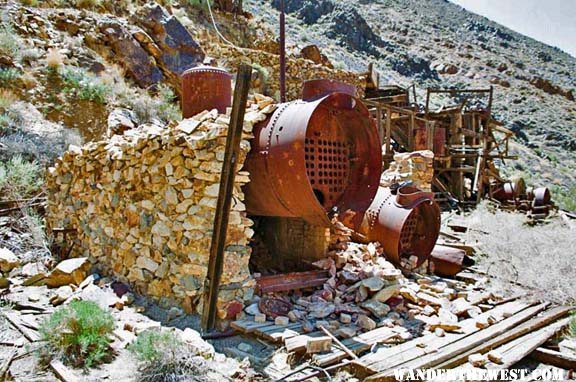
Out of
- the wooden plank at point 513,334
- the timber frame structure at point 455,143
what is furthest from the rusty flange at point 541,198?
the wooden plank at point 513,334

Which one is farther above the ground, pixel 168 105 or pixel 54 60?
pixel 54 60

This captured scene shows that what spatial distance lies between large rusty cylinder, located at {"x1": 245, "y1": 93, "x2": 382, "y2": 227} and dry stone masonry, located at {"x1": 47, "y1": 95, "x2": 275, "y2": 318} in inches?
9.1

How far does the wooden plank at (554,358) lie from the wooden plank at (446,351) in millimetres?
359

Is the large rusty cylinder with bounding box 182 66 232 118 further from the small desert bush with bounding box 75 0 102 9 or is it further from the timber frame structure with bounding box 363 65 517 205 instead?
the small desert bush with bounding box 75 0 102 9

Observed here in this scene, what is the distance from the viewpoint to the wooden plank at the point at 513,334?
3.33 metres

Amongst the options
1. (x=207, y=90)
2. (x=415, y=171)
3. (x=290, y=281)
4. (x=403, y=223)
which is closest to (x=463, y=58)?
(x=415, y=171)

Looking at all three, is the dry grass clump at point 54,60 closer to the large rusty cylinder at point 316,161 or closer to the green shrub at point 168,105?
the green shrub at point 168,105

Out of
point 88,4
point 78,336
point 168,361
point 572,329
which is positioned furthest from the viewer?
point 88,4

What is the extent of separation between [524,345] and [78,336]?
3.86 metres

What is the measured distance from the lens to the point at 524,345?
12.2ft

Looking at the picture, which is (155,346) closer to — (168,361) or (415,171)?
(168,361)

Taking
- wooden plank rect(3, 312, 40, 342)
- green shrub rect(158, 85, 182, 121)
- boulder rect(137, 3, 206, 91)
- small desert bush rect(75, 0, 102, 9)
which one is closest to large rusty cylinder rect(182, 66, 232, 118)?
wooden plank rect(3, 312, 40, 342)

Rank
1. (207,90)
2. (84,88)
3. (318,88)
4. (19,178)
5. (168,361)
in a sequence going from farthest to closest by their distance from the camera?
(84,88) → (19,178) → (207,90) → (318,88) → (168,361)

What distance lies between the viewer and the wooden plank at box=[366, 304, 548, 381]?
3133 millimetres
